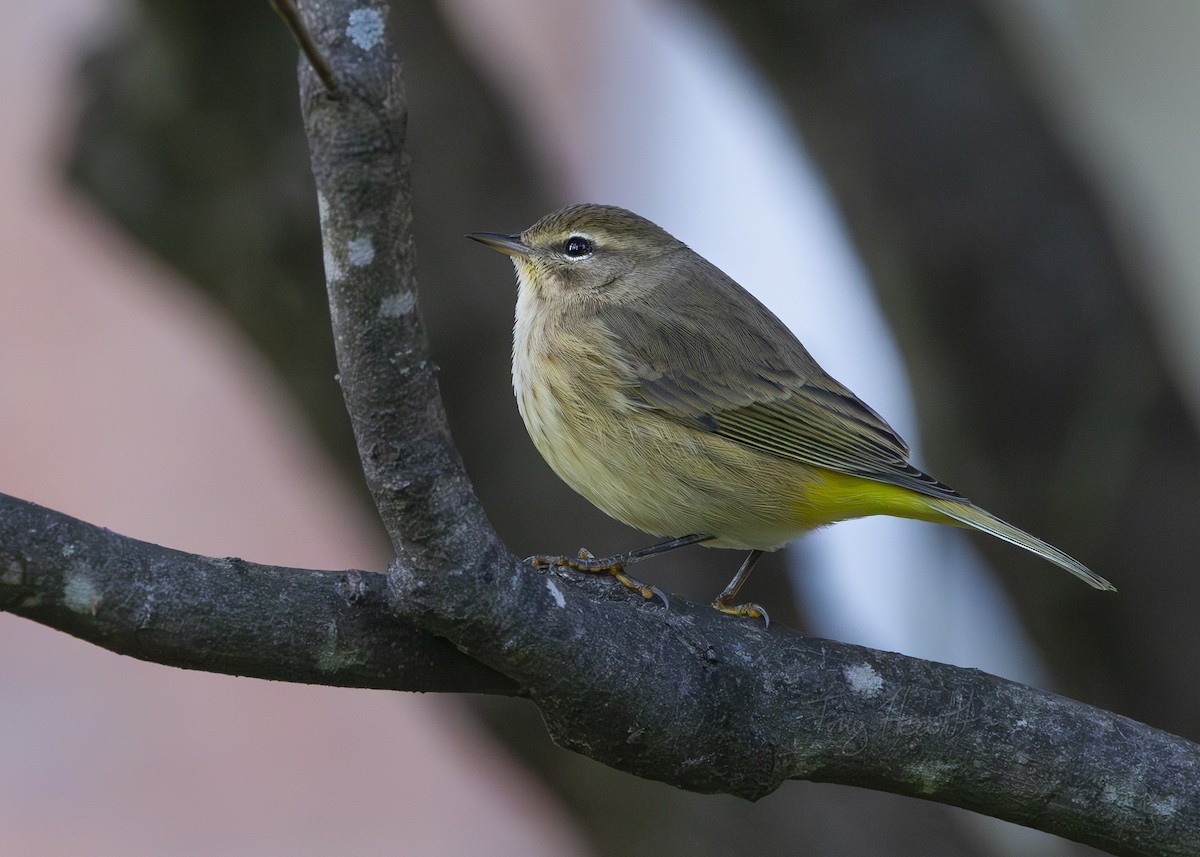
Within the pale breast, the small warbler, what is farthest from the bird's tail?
the pale breast

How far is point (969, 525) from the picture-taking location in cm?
353

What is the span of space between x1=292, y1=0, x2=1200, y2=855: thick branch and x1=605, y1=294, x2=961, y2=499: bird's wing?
0.80 metres

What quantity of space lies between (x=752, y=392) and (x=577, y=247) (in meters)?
0.78

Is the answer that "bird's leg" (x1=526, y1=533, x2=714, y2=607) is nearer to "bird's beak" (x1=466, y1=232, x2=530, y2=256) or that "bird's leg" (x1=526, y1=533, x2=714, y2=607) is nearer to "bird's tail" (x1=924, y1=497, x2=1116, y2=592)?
"bird's tail" (x1=924, y1=497, x2=1116, y2=592)

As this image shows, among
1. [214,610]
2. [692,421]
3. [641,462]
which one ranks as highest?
[692,421]

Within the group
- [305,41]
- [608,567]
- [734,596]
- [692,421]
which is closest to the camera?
[305,41]

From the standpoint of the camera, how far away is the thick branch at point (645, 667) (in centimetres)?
186

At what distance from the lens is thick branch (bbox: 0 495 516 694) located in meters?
2.06

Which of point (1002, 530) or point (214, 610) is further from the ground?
point (214, 610)

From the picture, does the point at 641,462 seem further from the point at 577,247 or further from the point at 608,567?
the point at 577,247

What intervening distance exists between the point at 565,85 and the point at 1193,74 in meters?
5.41

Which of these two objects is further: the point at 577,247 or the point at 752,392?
the point at 577,247

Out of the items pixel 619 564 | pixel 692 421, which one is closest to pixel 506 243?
pixel 692 421

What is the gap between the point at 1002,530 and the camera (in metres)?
3.49
